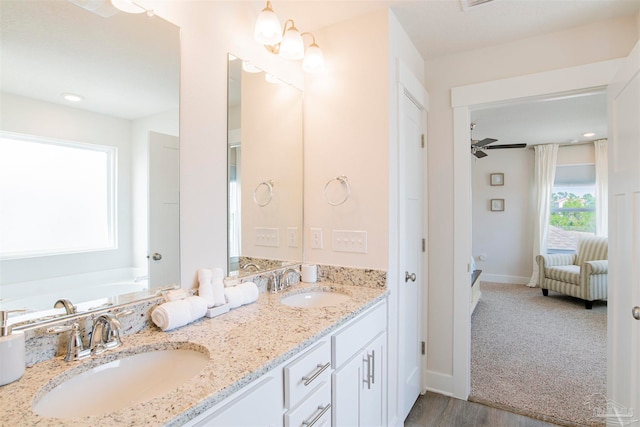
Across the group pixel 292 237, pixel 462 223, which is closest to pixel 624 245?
pixel 462 223

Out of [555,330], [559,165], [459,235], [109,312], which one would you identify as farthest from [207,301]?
[559,165]

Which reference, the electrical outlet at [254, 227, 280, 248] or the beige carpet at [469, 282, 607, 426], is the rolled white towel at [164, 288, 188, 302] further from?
the beige carpet at [469, 282, 607, 426]

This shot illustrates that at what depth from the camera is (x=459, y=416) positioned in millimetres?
2146

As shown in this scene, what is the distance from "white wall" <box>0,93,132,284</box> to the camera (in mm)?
948

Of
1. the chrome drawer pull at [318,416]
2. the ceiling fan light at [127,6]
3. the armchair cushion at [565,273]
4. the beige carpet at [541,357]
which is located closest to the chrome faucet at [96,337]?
the chrome drawer pull at [318,416]

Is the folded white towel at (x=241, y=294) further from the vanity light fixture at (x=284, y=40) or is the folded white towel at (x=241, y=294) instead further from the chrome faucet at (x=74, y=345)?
the vanity light fixture at (x=284, y=40)

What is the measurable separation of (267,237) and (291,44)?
108cm

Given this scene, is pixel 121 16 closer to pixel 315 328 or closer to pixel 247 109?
pixel 247 109

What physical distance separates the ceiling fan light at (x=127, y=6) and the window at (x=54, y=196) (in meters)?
0.52

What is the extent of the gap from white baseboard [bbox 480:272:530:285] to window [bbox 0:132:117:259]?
646 cm

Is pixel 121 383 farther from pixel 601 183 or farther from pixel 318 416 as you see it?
pixel 601 183

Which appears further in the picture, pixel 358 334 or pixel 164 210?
pixel 358 334

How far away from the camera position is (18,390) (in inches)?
31.4

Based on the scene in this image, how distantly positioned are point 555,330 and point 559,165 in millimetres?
3296
